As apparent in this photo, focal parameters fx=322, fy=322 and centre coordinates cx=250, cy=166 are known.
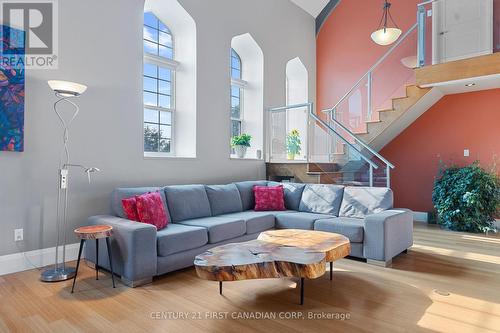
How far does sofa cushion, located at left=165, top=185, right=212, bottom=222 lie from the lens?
3986 mm

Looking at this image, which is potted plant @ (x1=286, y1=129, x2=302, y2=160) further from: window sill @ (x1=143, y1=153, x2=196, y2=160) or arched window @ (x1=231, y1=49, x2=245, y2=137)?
window sill @ (x1=143, y1=153, x2=196, y2=160)

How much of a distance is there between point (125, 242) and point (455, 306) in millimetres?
2834

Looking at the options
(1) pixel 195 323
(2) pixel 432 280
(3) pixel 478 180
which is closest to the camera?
(1) pixel 195 323

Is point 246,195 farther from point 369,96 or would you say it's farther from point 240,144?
point 369,96

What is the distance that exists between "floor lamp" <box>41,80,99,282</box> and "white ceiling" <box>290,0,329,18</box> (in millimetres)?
5761

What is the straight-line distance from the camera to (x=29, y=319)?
2.32m

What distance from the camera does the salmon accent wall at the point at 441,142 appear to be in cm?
577

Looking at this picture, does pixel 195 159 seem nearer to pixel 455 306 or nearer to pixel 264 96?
pixel 264 96

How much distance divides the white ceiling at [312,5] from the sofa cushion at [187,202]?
17.7ft

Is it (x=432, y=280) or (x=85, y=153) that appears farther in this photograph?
(x=85, y=153)

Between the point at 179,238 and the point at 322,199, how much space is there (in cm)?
226

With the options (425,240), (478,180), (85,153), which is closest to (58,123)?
(85,153)

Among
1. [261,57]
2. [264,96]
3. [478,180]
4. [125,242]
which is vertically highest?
[261,57]

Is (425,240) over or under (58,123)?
under
